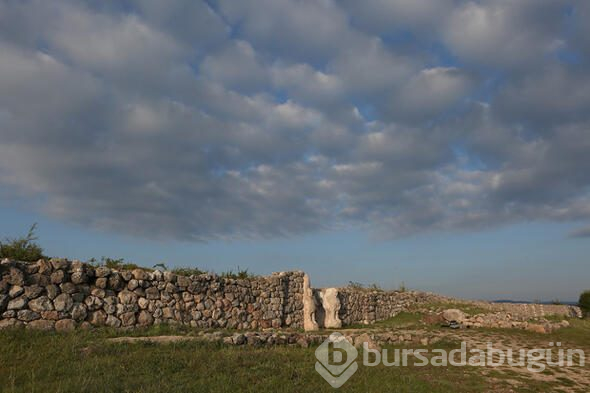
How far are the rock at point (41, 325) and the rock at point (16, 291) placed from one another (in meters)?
0.81

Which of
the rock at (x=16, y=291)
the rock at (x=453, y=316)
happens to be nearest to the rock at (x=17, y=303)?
the rock at (x=16, y=291)

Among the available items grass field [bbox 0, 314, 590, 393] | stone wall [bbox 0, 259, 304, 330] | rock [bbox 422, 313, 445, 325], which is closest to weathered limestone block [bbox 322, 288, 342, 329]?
stone wall [bbox 0, 259, 304, 330]

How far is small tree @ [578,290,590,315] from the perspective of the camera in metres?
32.7

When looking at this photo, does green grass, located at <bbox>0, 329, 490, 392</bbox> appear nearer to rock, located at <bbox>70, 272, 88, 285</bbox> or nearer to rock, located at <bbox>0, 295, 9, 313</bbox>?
rock, located at <bbox>0, 295, 9, 313</bbox>

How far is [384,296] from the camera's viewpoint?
26.3 metres

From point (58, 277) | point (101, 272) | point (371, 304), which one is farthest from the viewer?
point (371, 304)

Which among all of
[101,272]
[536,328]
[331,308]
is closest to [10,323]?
[101,272]

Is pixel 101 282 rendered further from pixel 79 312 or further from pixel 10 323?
pixel 10 323

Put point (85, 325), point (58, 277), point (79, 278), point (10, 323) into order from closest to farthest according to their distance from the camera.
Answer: point (10, 323) → point (85, 325) → point (58, 277) → point (79, 278)

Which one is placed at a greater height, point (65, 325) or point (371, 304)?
point (371, 304)

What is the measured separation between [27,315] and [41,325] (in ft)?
1.44

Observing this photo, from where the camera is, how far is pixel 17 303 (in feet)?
32.2

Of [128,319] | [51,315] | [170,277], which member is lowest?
[128,319]

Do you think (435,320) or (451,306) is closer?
(435,320)
